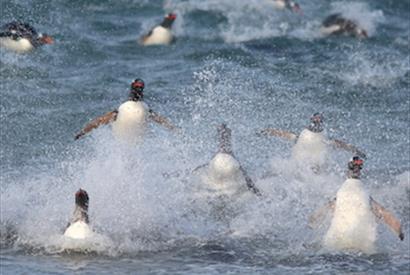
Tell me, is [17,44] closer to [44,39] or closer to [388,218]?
A: [44,39]

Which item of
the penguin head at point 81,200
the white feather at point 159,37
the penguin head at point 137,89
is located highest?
the white feather at point 159,37

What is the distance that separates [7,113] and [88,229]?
9055 mm

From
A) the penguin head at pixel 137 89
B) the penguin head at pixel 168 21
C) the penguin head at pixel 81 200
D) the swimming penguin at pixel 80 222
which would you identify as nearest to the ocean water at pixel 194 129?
the swimming penguin at pixel 80 222

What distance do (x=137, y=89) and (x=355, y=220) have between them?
5608 millimetres

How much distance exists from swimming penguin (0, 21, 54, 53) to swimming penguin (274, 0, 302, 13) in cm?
825

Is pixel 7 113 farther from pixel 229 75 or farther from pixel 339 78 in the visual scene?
pixel 339 78

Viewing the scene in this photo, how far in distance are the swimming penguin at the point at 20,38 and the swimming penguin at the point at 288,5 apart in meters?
8.25

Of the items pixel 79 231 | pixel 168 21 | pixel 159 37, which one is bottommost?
pixel 79 231

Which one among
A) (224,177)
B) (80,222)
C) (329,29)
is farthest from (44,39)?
(80,222)

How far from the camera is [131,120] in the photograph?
20875mm

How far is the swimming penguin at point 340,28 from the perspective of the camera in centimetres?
3150

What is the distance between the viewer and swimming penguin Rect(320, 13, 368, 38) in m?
31.5

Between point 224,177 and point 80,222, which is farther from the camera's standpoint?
point 224,177

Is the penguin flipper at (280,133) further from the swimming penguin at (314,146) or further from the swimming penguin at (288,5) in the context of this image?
the swimming penguin at (288,5)
